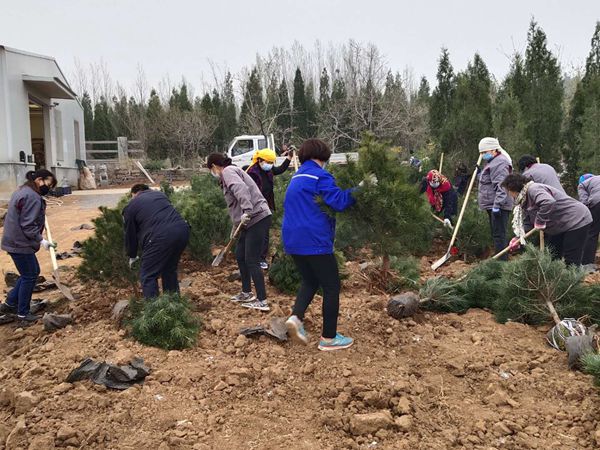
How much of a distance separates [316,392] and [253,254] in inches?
68.6

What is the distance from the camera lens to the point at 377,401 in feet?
9.91

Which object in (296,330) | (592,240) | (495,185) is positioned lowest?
(296,330)

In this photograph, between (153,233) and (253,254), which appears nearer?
(153,233)

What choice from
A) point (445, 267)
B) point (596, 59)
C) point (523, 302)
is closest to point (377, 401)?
point (523, 302)

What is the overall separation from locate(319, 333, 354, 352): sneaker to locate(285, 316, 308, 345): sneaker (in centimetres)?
13

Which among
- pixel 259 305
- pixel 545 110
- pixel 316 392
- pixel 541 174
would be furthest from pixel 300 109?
pixel 316 392

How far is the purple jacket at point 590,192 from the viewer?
21.2 feet

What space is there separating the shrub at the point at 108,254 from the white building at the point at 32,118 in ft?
37.4

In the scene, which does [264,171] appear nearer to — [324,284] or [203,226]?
[203,226]

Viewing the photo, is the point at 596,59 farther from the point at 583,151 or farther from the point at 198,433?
the point at 198,433

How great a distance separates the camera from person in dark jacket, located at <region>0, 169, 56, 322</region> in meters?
4.85

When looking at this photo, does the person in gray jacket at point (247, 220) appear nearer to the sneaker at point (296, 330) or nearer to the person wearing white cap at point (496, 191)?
the sneaker at point (296, 330)

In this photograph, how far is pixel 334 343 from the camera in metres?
3.74

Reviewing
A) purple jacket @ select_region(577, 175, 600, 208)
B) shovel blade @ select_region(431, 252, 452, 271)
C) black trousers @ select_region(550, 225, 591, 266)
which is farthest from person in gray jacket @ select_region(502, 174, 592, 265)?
shovel blade @ select_region(431, 252, 452, 271)
